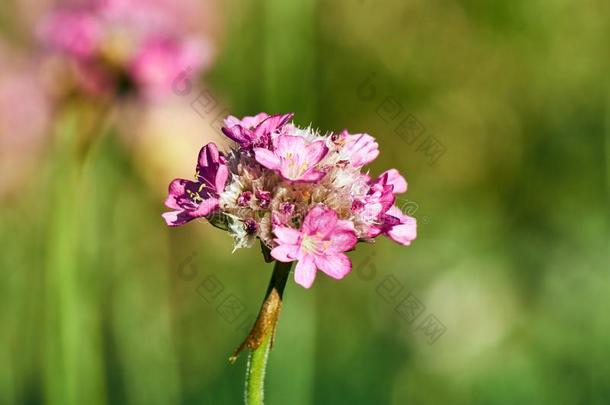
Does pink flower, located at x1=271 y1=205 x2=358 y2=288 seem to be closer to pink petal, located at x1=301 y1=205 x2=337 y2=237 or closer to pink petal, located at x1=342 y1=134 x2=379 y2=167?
pink petal, located at x1=301 y1=205 x2=337 y2=237

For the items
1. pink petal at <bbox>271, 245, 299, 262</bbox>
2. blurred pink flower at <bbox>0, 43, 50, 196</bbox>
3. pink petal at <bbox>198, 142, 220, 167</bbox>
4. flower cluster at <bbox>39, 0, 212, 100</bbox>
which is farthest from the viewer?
blurred pink flower at <bbox>0, 43, 50, 196</bbox>

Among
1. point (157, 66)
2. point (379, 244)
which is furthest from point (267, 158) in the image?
point (379, 244)

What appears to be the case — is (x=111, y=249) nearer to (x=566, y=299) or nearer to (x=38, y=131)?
(x=38, y=131)

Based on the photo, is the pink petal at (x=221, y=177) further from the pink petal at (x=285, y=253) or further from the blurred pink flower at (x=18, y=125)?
the blurred pink flower at (x=18, y=125)

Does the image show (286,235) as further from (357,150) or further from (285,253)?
(357,150)

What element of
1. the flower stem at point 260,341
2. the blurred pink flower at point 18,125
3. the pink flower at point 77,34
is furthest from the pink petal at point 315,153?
the blurred pink flower at point 18,125

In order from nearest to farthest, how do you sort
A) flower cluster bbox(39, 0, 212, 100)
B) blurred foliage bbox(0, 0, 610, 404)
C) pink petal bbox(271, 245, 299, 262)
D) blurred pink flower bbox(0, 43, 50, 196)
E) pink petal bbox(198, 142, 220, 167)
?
pink petal bbox(271, 245, 299, 262)
pink petal bbox(198, 142, 220, 167)
flower cluster bbox(39, 0, 212, 100)
blurred foliage bbox(0, 0, 610, 404)
blurred pink flower bbox(0, 43, 50, 196)

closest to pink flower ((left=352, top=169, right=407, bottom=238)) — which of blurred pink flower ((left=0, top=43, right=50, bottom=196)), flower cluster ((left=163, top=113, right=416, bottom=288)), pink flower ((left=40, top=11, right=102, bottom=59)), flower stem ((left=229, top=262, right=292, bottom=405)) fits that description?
flower cluster ((left=163, top=113, right=416, bottom=288))
